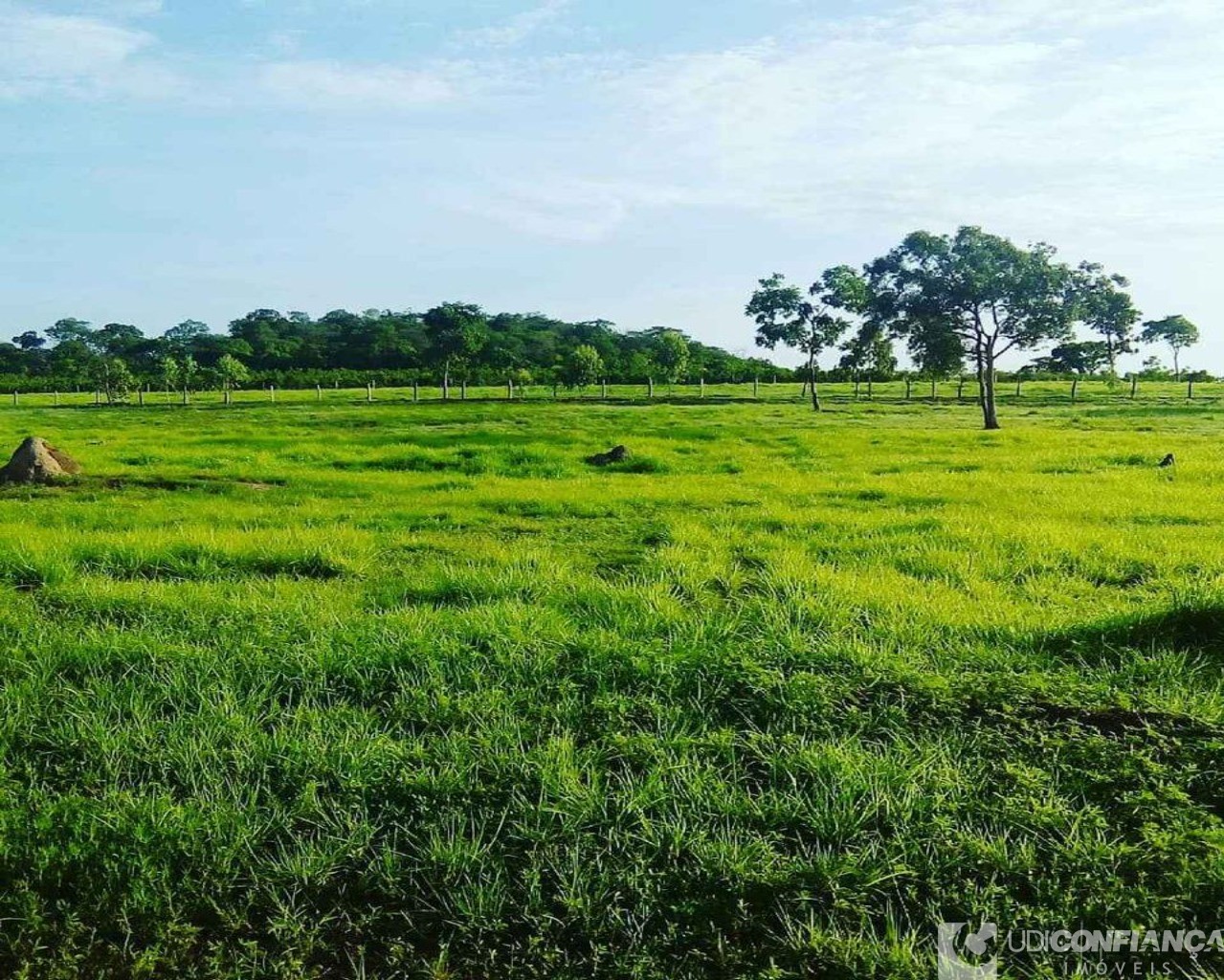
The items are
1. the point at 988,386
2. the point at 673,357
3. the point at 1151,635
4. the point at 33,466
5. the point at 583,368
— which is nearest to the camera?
the point at 1151,635

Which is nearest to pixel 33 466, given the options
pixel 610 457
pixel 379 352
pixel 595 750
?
pixel 610 457

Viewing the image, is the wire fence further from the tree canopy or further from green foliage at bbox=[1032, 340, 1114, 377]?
green foliage at bbox=[1032, 340, 1114, 377]

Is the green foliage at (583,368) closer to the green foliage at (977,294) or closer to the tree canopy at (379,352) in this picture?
the tree canopy at (379,352)

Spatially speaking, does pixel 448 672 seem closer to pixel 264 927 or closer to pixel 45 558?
pixel 264 927

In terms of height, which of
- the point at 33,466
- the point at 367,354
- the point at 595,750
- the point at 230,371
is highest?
the point at 367,354

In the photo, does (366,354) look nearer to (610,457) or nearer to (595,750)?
(610,457)

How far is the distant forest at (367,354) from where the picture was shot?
252 feet

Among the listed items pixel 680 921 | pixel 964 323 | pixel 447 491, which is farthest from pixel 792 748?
pixel 964 323

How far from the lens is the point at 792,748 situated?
13.7 ft

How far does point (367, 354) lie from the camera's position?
141m

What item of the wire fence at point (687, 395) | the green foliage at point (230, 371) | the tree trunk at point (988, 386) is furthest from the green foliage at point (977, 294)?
the green foliage at point (230, 371)

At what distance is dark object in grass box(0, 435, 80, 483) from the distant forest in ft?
197

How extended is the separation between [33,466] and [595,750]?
14.4 meters

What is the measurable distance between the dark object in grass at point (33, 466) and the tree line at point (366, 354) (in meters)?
60.0
